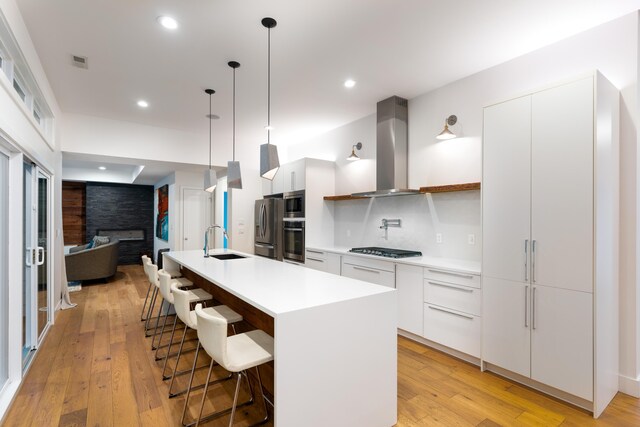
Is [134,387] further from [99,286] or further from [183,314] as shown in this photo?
[99,286]

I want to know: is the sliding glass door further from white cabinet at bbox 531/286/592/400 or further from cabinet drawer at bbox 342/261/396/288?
white cabinet at bbox 531/286/592/400

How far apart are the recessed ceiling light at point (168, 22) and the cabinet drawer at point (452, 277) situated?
301 cm

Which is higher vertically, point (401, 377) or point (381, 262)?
point (381, 262)

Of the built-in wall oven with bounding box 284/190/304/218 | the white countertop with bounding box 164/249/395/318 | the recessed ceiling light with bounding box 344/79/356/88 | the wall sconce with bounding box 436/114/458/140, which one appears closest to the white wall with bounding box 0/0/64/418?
the white countertop with bounding box 164/249/395/318

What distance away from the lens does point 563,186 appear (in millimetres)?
2314

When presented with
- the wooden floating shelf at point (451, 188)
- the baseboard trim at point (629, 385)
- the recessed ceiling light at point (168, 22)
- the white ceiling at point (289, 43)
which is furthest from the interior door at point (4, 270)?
the baseboard trim at point (629, 385)

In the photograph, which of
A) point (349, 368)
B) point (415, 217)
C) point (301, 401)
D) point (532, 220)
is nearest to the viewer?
point (301, 401)

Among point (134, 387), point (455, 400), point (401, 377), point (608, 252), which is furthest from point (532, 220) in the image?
point (134, 387)

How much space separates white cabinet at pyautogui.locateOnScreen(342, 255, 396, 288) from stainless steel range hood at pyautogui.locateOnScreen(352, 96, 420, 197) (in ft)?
2.77

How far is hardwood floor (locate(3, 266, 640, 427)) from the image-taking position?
2125 millimetres

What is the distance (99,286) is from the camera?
6.28m

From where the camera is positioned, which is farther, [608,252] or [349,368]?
[608,252]

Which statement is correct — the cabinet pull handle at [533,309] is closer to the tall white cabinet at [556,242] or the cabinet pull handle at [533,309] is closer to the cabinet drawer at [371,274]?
the tall white cabinet at [556,242]

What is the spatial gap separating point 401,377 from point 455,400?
1.47 ft
